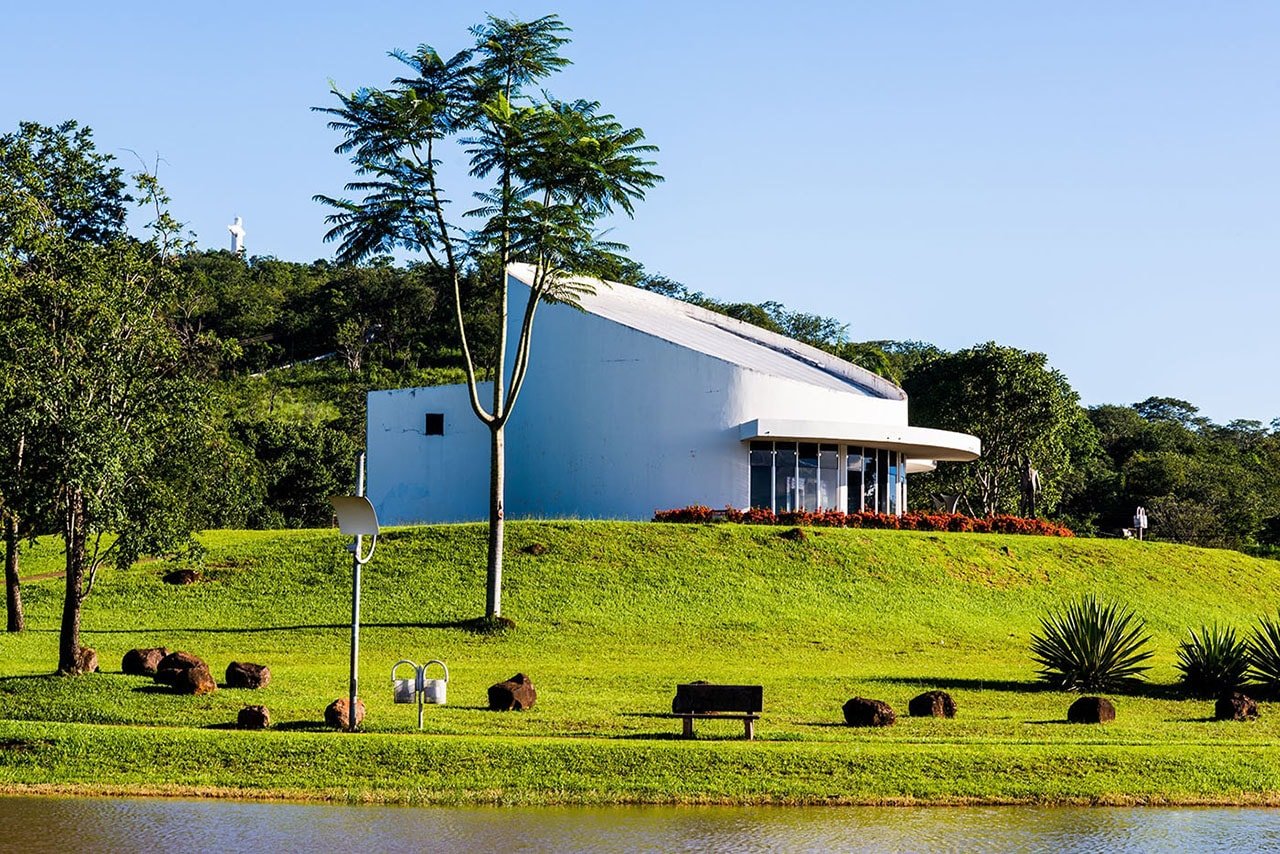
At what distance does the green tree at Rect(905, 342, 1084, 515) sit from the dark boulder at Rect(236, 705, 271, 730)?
40.0 m

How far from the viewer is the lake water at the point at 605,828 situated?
11.1 metres

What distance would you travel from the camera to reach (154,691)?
1714 cm

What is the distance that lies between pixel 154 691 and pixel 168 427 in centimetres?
335

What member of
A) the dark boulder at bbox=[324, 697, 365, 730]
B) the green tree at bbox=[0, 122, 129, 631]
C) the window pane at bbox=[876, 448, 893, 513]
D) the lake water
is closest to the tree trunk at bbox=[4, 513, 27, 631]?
the green tree at bbox=[0, 122, 129, 631]

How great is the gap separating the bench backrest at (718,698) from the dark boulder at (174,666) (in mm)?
6052

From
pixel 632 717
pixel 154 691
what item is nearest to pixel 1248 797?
pixel 632 717

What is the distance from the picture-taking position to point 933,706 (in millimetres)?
17391

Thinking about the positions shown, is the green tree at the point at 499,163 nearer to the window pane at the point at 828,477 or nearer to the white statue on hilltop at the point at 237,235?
the window pane at the point at 828,477

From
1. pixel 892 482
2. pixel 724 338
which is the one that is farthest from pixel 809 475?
pixel 724 338

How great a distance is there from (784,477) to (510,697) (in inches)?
794

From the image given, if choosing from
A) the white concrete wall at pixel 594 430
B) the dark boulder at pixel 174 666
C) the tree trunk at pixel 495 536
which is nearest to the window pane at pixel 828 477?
the white concrete wall at pixel 594 430

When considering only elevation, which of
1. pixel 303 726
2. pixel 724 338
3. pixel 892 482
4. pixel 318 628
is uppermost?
pixel 724 338

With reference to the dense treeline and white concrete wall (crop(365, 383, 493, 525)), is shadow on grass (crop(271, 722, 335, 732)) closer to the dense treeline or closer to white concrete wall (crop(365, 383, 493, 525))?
white concrete wall (crop(365, 383, 493, 525))

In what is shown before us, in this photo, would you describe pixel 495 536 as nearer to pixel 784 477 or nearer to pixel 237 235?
pixel 784 477
